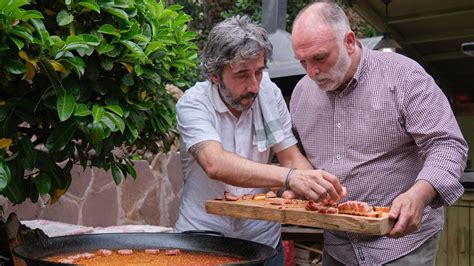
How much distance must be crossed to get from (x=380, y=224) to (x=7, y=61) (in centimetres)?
132

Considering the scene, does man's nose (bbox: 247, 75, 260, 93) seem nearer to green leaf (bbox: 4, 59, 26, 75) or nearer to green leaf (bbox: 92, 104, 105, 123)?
green leaf (bbox: 92, 104, 105, 123)

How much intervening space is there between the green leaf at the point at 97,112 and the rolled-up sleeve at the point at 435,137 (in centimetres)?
115

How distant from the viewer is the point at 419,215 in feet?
7.75

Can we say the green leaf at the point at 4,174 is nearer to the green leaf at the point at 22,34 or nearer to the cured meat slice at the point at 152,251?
the green leaf at the point at 22,34

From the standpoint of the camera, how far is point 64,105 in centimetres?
225

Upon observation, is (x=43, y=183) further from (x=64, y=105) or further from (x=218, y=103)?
(x=218, y=103)

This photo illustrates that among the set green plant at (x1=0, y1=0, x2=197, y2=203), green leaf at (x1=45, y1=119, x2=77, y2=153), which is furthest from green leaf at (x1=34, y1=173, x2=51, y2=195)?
green leaf at (x1=45, y1=119, x2=77, y2=153)

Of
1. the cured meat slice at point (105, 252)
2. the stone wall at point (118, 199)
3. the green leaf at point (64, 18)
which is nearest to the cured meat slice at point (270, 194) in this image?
the cured meat slice at point (105, 252)

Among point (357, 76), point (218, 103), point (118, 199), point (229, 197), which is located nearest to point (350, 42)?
point (357, 76)

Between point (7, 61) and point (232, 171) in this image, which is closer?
point (7, 61)

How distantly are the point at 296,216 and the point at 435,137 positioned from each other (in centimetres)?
61

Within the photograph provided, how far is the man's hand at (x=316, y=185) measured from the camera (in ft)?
7.86

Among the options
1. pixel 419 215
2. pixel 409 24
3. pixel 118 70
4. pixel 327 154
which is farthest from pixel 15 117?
pixel 409 24

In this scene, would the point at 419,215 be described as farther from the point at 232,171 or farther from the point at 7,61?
the point at 7,61
